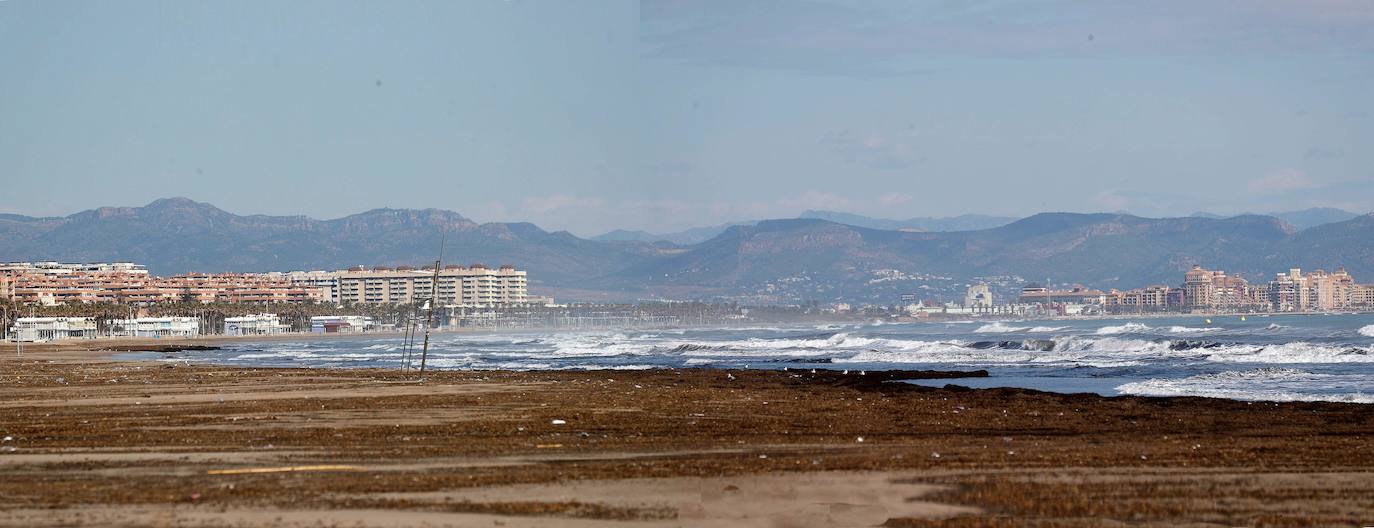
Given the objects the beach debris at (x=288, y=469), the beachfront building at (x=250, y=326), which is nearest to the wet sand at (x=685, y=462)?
Result: the beach debris at (x=288, y=469)

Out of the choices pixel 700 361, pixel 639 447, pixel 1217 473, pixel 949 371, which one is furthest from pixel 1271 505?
pixel 700 361

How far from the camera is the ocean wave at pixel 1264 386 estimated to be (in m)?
27.9

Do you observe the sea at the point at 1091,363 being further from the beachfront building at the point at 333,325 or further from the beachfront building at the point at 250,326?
the beachfront building at the point at 333,325

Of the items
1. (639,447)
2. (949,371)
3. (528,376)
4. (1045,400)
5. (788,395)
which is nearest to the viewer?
(639,447)

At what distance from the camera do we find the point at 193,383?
36.8 m

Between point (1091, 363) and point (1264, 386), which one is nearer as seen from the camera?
point (1264, 386)

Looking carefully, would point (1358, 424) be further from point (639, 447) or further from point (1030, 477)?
point (639, 447)

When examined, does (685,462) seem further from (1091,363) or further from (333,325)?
(333,325)

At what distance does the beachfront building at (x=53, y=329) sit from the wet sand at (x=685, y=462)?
123 meters

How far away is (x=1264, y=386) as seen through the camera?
104ft

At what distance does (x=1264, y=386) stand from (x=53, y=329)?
139 metres

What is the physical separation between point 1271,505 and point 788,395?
57.5ft

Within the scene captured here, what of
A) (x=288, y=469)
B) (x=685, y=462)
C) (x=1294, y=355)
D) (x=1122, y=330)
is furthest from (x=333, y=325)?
(x=685, y=462)

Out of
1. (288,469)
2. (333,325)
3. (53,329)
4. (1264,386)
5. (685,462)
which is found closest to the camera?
(288,469)
